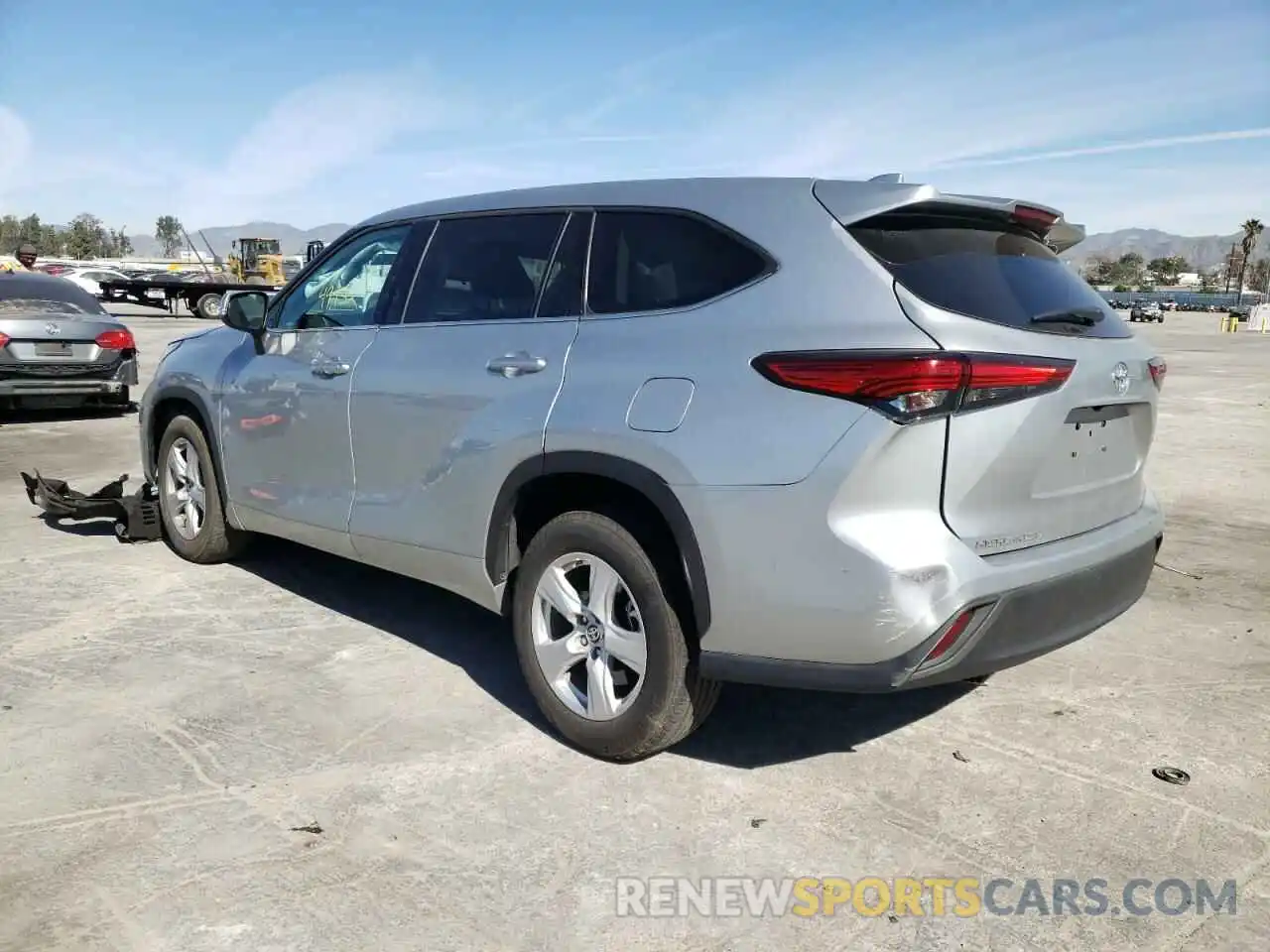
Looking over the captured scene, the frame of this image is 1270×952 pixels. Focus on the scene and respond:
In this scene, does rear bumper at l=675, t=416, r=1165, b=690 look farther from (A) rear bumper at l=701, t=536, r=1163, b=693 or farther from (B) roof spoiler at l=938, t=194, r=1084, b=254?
(B) roof spoiler at l=938, t=194, r=1084, b=254

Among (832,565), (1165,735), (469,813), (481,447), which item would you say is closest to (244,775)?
(469,813)

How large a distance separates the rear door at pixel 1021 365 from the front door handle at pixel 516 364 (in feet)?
3.72

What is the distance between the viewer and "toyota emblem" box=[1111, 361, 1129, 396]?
310cm

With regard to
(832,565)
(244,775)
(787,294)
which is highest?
(787,294)

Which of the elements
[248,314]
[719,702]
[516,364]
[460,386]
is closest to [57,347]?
[248,314]

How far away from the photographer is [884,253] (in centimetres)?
292

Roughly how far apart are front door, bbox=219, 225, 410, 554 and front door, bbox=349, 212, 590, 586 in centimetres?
16

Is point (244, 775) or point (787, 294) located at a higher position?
point (787, 294)

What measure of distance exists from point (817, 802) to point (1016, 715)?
1.06 m

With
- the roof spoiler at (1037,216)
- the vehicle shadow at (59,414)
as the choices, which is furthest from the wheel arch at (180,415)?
the vehicle shadow at (59,414)

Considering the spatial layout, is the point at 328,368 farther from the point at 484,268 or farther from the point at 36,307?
the point at 36,307

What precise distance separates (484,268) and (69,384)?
8.42 metres

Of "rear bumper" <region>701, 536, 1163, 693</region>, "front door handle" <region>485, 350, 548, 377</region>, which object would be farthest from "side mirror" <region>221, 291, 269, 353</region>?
"rear bumper" <region>701, 536, 1163, 693</region>

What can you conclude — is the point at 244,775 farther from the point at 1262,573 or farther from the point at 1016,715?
the point at 1262,573
